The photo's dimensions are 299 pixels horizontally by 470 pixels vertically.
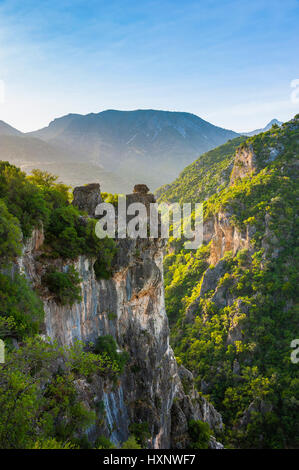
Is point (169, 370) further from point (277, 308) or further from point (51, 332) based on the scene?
point (277, 308)

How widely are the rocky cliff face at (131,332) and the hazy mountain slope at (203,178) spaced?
184 ft

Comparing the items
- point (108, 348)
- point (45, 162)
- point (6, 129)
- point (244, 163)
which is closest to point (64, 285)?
point (108, 348)

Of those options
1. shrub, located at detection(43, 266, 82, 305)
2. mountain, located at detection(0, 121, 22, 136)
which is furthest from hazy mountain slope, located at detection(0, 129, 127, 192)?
shrub, located at detection(43, 266, 82, 305)

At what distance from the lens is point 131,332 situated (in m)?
23.2

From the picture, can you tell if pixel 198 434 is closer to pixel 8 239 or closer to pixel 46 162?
pixel 8 239

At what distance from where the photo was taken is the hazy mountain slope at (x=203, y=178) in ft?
261

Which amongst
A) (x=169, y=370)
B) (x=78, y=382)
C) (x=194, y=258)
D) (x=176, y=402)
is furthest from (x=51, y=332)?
(x=194, y=258)

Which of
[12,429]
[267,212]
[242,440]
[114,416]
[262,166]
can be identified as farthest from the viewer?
[262,166]

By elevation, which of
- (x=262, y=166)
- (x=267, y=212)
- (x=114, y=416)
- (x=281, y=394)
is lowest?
(x=281, y=394)

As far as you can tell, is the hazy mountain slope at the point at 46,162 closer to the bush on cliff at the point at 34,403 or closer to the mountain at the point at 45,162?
the mountain at the point at 45,162

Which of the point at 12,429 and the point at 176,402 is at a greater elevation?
the point at 12,429

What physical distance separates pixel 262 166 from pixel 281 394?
4248 centimetres

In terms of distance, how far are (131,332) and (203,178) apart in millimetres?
73183
